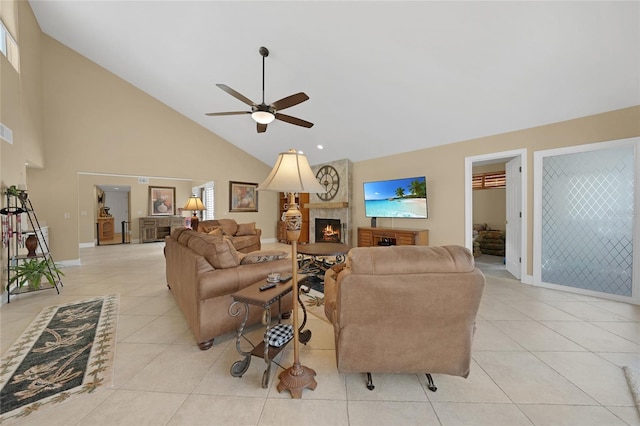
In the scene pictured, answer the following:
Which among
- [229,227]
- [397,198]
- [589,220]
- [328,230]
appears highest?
[397,198]

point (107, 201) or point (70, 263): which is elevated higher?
point (107, 201)

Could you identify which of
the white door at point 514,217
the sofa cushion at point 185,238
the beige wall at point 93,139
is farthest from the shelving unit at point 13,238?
the white door at point 514,217

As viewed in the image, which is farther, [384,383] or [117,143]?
[117,143]

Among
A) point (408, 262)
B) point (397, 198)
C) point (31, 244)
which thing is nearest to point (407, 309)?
point (408, 262)

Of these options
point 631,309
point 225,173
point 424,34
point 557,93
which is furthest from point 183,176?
point 631,309

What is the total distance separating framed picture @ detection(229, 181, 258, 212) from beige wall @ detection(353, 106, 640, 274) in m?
3.55

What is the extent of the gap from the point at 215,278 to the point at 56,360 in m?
1.34

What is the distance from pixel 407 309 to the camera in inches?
58.4

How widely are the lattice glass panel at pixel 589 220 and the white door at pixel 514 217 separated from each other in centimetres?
39

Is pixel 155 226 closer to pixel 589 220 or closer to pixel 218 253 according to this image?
pixel 218 253

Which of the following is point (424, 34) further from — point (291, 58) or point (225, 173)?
A: point (225, 173)

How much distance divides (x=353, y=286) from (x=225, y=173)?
703 cm

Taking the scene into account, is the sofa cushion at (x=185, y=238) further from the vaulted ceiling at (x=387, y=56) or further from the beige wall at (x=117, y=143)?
the vaulted ceiling at (x=387, y=56)

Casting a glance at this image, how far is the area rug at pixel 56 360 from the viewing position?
5.20 ft
